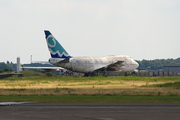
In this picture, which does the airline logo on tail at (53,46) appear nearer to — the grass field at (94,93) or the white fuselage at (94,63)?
the white fuselage at (94,63)

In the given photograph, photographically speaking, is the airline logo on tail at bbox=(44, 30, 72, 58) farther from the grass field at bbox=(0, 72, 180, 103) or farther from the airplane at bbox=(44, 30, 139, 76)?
the grass field at bbox=(0, 72, 180, 103)

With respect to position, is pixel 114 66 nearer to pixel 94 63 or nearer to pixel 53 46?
pixel 94 63

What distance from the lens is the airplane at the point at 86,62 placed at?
81231mm

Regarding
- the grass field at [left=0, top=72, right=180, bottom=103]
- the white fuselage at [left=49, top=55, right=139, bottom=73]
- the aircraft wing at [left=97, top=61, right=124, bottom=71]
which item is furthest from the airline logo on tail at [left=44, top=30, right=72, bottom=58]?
the grass field at [left=0, top=72, right=180, bottom=103]

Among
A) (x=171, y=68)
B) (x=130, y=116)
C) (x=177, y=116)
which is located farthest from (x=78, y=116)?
(x=171, y=68)

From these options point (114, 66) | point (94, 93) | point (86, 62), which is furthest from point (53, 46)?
point (94, 93)

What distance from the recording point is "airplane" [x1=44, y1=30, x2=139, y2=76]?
81231 mm

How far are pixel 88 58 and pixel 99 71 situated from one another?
474 cm

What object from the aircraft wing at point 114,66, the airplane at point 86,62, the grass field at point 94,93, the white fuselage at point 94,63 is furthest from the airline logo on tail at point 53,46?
the grass field at point 94,93

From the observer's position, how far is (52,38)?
8169 cm

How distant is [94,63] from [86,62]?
2.45m

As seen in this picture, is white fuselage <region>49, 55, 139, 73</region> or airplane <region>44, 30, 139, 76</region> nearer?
airplane <region>44, 30, 139, 76</region>

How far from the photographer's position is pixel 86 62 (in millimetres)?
85562

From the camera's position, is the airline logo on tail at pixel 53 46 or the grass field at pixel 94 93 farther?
the airline logo on tail at pixel 53 46
